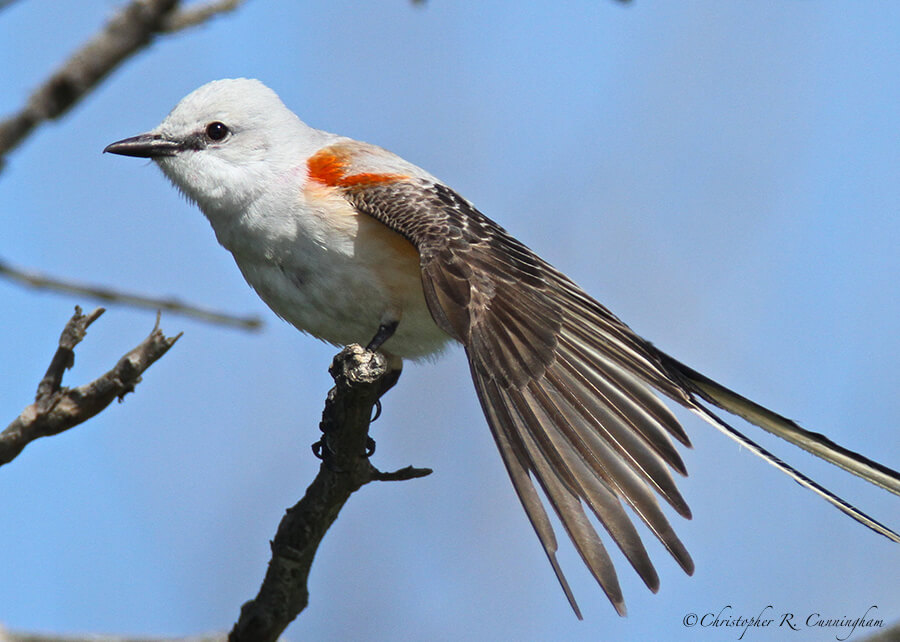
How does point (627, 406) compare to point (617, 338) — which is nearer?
point (627, 406)

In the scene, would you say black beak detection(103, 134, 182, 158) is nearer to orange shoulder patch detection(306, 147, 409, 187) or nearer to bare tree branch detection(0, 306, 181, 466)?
orange shoulder patch detection(306, 147, 409, 187)

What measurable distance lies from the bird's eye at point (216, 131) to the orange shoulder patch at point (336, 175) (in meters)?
0.55

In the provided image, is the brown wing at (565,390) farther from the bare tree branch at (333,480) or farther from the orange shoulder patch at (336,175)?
the bare tree branch at (333,480)

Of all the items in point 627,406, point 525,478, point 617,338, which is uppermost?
point 617,338

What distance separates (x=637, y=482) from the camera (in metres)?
4.07

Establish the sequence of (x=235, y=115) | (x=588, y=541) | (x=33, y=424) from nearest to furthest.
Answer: (x=33, y=424) < (x=588, y=541) < (x=235, y=115)

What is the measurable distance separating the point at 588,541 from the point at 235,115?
11.2ft

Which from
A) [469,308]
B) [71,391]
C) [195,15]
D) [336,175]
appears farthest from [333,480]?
[195,15]

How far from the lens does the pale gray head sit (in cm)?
559

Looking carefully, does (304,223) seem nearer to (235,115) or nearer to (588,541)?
(235,115)

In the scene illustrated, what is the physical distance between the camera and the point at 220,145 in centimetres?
579

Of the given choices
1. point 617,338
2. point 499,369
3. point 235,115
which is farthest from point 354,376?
point 235,115

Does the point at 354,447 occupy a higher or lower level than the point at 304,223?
lower

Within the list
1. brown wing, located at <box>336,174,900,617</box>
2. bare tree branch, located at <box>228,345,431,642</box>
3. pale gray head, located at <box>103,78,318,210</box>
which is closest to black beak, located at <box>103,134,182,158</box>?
pale gray head, located at <box>103,78,318,210</box>
